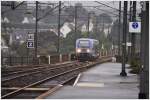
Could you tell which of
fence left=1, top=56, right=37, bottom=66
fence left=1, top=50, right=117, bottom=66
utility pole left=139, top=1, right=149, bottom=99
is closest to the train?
fence left=1, top=50, right=117, bottom=66

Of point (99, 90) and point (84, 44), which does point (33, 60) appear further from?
point (99, 90)

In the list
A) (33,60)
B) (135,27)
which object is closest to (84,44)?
(33,60)

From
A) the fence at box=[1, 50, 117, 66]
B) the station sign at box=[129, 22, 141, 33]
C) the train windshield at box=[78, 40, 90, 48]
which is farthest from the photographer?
the train windshield at box=[78, 40, 90, 48]

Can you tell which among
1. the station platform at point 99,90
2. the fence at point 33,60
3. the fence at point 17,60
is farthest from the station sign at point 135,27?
the fence at point 17,60

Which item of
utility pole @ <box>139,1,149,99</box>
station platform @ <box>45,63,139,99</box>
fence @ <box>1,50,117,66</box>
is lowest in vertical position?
fence @ <box>1,50,117,66</box>

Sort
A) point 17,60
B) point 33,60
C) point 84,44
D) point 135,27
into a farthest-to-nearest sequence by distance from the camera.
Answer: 1. point 84,44
2. point 17,60
3. point 33,60
4. point 135,27

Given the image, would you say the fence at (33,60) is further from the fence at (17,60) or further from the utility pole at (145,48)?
the utility pole at (145,48)

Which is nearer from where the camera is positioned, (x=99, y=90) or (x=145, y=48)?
(x=145, y=48)


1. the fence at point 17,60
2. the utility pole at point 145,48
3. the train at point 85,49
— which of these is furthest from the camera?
the train at point 85,49

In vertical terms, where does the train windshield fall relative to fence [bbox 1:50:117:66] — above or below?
above

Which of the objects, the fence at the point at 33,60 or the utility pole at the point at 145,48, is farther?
the fence at the point at 33,60

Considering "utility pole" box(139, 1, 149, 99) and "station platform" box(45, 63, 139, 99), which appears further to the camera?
"station platform" box(45, 63, 139, 99)

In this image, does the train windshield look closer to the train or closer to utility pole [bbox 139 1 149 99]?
the train

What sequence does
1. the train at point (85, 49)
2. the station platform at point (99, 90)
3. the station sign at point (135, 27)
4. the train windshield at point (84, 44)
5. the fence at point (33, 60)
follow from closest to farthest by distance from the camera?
1. the station platform at point (99, 90)
2. the station sign at point (135, 27)
3. the fence at point (33, 60)
4. the train windshield at point (84, 44)
5. the train at point (85, 49)
